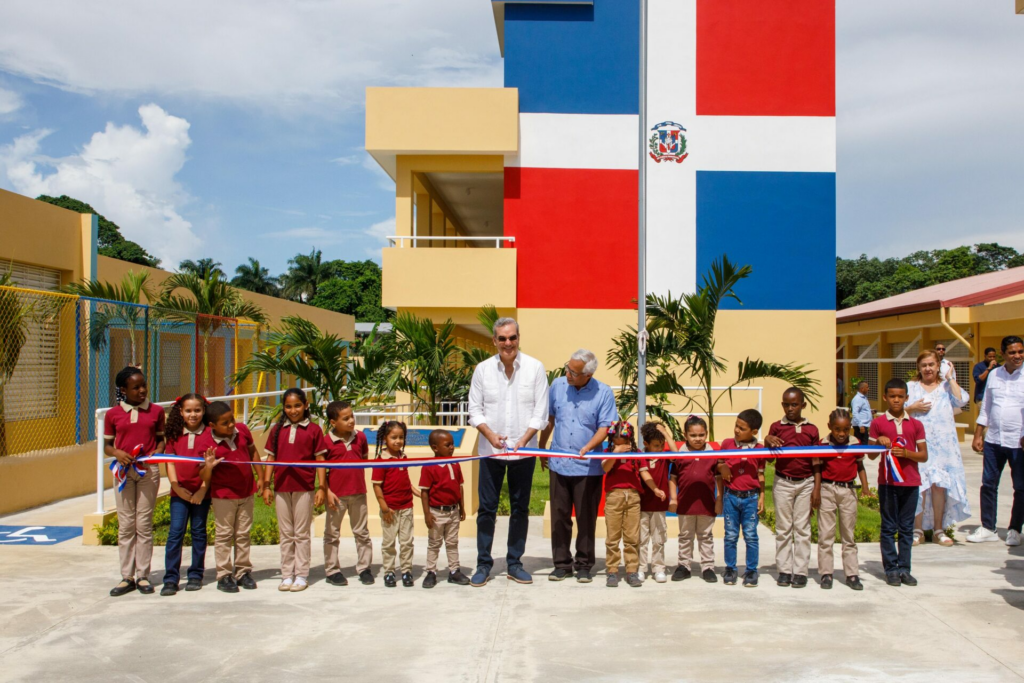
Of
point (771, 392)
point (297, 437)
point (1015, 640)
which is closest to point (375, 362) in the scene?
point (297, 437)

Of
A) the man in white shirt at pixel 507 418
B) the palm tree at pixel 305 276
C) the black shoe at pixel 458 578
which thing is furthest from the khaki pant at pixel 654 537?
the palm tree at pixel 305 276

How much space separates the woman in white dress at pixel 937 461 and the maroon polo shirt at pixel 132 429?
6.32m

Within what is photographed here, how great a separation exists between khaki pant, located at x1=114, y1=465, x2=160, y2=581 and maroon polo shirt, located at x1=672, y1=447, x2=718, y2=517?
3907 mm

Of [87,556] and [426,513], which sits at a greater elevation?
[426,513]

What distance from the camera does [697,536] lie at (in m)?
6.51

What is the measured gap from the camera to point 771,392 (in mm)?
15586

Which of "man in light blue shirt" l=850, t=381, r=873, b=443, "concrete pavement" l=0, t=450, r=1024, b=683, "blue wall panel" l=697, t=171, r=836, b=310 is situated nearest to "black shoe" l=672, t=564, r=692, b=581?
"concrete pavement" l=0, t=450, r=1024, b=683

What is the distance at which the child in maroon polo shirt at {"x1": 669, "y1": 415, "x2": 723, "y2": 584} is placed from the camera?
640 centimetres

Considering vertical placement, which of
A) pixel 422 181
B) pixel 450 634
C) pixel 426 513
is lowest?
pixel 450 634

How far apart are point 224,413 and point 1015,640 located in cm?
543

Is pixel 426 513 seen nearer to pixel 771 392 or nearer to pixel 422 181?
pixel 771 392

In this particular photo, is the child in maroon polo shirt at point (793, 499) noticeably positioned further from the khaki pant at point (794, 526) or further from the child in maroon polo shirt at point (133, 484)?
the child in maroon polo shirt at point (133, 484)

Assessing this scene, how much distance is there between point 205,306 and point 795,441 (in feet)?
45.3

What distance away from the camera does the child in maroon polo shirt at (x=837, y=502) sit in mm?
6289
